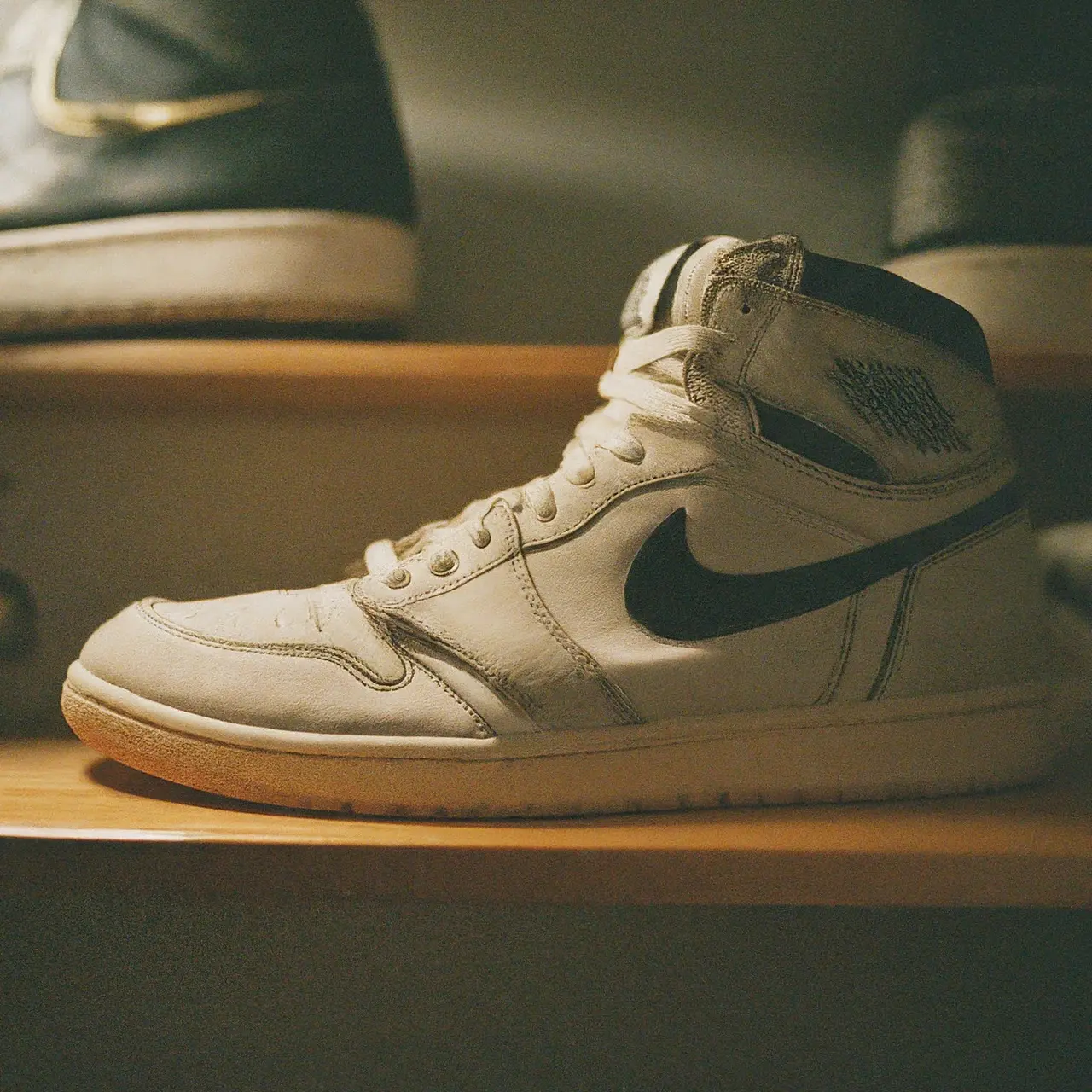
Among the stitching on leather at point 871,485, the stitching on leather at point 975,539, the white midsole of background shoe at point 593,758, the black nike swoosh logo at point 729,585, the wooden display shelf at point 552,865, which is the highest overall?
the stitching on leather at point 871,485

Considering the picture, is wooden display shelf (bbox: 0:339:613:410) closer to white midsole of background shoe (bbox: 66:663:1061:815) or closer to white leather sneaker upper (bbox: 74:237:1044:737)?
white leather sneaker upper (bbox: 74:237:1044:737)

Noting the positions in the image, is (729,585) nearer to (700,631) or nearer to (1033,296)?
(700,631)

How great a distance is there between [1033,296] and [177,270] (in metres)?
0.74

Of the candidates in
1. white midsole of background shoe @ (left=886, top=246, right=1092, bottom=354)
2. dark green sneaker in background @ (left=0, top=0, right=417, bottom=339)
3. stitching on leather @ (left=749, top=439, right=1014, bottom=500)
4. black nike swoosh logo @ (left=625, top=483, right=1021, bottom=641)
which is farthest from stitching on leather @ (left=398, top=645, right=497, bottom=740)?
white midsole of background shoe @ (left=886, top=246, right=1092, bottom=354)

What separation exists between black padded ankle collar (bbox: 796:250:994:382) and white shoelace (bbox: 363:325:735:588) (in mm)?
64

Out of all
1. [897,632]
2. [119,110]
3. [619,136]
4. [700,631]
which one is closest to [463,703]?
[700,631]

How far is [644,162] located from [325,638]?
0.73 metres

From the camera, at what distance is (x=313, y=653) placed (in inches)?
19.2

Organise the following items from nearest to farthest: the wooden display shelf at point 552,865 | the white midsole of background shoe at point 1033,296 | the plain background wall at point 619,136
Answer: the wooden display shelf at point 552,865 < the white midsole of background shoe at point 1033,296 < the plain background wall at point 619,136

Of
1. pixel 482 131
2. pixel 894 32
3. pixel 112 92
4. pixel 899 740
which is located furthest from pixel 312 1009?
pixel 894 32

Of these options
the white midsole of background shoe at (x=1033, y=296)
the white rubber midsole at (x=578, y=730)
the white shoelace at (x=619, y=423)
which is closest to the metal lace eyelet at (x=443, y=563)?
the white shoelace at (x=619, y=423)

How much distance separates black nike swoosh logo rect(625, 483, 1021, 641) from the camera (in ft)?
1.57

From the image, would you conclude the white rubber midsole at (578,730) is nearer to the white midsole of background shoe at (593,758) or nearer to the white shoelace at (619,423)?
the white midsole of background shoe at (593,758)

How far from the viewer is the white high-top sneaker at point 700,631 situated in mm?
471
